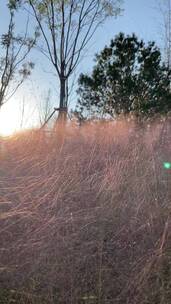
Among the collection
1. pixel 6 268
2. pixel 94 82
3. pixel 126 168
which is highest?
pixel 94 82

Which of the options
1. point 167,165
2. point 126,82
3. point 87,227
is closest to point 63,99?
point 126,82

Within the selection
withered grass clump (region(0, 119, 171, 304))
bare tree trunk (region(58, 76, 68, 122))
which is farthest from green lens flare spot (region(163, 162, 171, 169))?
bare tree trunk (region(58, 76, 68, 122))

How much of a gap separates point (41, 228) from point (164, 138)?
300cm

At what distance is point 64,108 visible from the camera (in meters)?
7.50

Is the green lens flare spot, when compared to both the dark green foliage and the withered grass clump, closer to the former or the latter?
the withered grass clump

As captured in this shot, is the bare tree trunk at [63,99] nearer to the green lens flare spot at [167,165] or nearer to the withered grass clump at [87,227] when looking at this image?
the withered grass clump at [87,227]

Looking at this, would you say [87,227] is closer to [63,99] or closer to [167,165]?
[167,165]

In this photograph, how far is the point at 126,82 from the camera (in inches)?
351

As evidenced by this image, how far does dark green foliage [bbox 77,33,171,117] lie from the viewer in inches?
344

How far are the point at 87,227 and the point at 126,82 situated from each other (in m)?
6.89

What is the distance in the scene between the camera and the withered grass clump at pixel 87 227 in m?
1.96

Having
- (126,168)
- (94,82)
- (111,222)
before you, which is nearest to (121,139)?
(126,168)

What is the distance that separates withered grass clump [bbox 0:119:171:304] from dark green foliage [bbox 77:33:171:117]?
450cm

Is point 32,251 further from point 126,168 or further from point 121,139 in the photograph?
point 121,139
